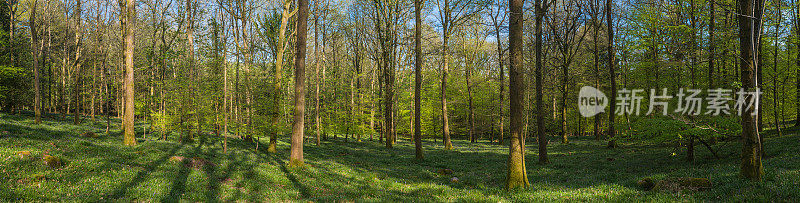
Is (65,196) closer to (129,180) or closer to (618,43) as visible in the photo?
(129,180)

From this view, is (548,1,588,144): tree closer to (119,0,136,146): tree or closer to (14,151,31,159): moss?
(119,0,136,146): tree

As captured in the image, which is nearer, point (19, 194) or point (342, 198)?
point (19, 194)

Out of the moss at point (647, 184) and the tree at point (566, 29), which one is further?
the tree at point (566, 29)

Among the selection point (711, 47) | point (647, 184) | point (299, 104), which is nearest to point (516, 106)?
point (647, 184)

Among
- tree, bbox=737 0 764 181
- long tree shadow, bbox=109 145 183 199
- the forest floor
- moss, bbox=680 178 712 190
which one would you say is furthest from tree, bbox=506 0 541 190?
long tree shadow, bbox=109 145 183 199

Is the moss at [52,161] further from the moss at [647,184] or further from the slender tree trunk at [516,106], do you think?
the moss at [647,184]

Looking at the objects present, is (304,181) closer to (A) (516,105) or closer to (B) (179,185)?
(B) (179,185)

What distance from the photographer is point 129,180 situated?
28.7 feet

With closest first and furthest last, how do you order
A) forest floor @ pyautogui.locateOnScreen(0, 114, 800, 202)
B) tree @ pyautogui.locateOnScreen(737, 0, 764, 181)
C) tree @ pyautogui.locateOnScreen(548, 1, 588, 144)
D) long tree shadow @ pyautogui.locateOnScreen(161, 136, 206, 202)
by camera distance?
forest floor @ pyautogui.locateOnScreen(0, 114, 800, 202)
long tree shadow @ pyautogui.locateOnScreen(161, 136, 206, 202)
tree @ pyautogui.locateOnScreen(737, 0, 764, 181)
tree @ pyautogui.locateOnScreen(548, 1, 588, 144)

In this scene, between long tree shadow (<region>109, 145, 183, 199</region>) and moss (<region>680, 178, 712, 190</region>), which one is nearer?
long tree shadow (<region>109, 145, 183, 199</region>)

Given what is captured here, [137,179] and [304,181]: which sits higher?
[137,179]

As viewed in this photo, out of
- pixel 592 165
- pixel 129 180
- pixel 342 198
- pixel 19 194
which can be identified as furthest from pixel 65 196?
pixel 592 165

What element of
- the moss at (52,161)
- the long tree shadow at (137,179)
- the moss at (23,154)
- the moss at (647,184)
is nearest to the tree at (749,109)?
the moss at (647,184)

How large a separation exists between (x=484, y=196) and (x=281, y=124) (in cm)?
1459
